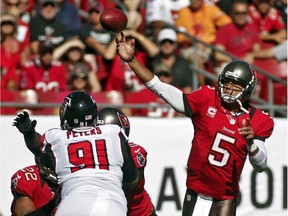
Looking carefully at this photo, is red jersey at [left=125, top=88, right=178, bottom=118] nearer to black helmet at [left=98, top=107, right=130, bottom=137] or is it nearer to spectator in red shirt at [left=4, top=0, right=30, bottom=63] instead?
spectator in red shirt at [left=4, top=0, right=30, bottom=63]

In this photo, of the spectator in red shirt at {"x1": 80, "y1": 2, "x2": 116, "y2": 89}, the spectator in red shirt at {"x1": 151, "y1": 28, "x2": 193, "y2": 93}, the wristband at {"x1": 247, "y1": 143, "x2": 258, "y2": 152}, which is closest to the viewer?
the wristband at {"x1": 247, "y1": 143, "x2": 258, "y2": 152}

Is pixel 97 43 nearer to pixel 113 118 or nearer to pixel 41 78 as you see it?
pixel 41 78

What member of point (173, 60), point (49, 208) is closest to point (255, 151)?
point (49, 208)

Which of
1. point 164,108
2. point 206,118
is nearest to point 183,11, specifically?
point 164,108

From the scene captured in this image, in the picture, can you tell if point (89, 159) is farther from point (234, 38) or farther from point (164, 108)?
point (234, 38)

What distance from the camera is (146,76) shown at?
734cm

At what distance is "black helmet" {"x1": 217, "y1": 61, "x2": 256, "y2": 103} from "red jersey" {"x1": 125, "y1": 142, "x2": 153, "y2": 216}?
2.73 ft

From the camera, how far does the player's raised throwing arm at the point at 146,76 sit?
7219 mm

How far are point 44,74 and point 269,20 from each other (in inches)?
161

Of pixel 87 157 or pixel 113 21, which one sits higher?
pixel 113 21

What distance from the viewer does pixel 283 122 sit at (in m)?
10.5

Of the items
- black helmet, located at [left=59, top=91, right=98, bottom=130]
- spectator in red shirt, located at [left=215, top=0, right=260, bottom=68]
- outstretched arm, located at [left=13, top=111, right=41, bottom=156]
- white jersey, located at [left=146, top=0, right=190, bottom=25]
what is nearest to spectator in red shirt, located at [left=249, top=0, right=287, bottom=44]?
spectator in red shirt, located at [left=215, top=0, right=260, bottom=68]

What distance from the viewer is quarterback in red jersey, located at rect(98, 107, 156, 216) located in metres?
7.19

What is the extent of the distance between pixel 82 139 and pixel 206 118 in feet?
5.18
